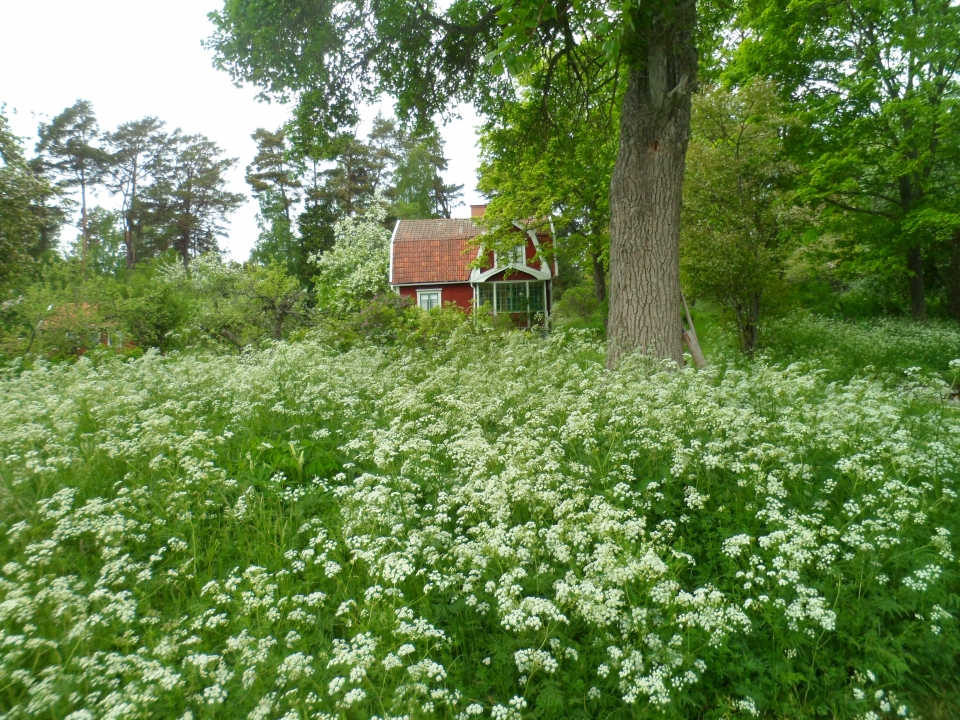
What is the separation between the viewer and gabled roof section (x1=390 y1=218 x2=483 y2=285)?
104ft

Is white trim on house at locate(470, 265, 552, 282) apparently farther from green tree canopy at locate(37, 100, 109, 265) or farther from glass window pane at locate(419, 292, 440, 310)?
green tree canopy at locate(37, 100, 109, 265)

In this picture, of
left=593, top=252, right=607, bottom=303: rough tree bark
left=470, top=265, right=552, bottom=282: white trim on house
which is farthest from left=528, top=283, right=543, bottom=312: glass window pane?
left=593, top=252, right=607, bottom=303: rough tree bark

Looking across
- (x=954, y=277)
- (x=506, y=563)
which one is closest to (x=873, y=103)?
(x=954, y=277)

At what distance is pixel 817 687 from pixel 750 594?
1.78 ft

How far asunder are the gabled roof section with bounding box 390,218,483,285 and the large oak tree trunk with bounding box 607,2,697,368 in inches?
915

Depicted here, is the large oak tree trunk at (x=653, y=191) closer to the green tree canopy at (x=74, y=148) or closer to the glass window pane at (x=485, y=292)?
the glass window pane at (x=485, y=292)

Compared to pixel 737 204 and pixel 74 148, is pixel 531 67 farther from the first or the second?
pixel 74 148

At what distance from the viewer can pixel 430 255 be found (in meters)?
32.4

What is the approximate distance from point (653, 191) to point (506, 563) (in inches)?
236

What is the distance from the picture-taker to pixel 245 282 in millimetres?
16281

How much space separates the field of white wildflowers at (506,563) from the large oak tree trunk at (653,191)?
6.32 ft

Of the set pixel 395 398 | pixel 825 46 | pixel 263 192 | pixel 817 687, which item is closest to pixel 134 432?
pixel 395 398

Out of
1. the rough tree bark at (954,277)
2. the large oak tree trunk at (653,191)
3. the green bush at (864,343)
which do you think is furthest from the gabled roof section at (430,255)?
the large oak tree trunk at (653,191)

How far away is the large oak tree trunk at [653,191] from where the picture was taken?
772cm
